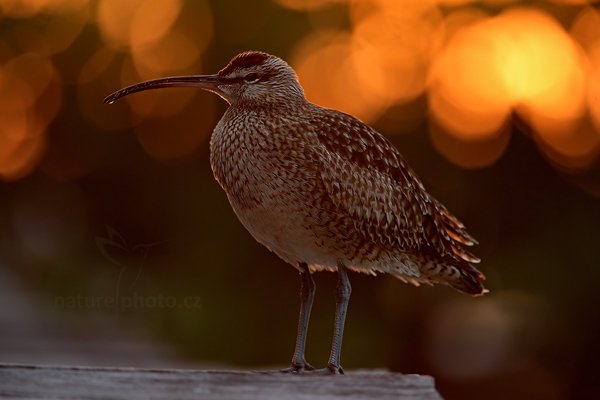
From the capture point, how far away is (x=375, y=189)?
9508 millimetres

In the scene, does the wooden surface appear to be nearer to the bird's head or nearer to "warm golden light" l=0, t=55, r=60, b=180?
the bird's head

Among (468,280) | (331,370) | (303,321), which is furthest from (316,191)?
(468,280)

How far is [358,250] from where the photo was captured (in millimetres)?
9188

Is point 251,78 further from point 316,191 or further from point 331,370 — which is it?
point 331,370

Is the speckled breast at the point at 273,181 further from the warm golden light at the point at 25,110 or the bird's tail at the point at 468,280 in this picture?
the warm golden light at the point at 25,110

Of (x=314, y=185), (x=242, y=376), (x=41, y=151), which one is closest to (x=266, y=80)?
(x=314, y=185)

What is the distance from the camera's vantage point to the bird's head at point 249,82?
967 cm

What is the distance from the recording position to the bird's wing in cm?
910

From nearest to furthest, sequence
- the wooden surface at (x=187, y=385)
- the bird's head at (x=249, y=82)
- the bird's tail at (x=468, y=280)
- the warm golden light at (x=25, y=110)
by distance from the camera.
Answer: the wooden surface at (x=187, y=385) < the bird's head at (x=249, y=82) < the bird's tail at (x=468, y=280) < the warm golden light at (x=25, y=110)

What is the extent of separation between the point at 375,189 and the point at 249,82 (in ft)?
4.50

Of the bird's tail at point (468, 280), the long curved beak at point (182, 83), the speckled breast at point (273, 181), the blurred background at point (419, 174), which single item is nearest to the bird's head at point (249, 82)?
the long curved beak at point (182, 83)

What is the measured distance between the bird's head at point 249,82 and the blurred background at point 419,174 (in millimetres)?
13342

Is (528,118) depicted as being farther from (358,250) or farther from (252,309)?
(358,250)

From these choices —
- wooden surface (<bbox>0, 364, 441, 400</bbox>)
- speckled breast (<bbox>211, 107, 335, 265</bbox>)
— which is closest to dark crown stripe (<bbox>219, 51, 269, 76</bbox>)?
speckled breast (<bbox>211, 107, 335, 265</bbox>)
